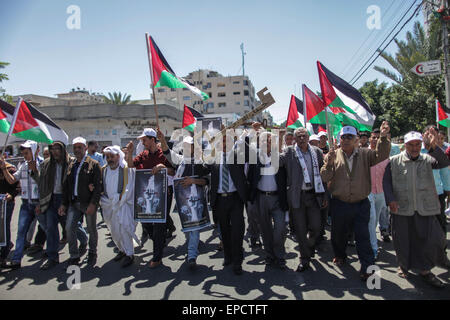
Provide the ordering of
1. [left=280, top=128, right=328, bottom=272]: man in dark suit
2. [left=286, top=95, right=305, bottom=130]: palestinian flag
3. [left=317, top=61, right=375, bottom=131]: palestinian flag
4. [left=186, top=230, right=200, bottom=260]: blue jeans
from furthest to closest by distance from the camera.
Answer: [left=286, top=95, right=305, bottom=130]: palestinian flag → [left=317, top=61, right=375, bottom=131]: palestinian flag → [left=186, top=230, right=200, bottom=260]: blue jeans → [left=280, top=128, right=328, bottom=272]: man in dark suit

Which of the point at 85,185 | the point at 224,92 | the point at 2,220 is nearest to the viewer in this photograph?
the point at 2,220

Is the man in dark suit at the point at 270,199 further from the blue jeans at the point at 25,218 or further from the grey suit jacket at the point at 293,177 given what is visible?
the blue jeans at the point at 25,218

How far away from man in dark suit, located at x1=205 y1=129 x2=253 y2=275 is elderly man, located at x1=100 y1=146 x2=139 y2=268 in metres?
1.51

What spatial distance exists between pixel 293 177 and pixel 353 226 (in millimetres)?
1101

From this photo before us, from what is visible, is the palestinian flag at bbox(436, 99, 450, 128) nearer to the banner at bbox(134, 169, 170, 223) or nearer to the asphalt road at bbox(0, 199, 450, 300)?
the asphalt road at bbox(0, 199, 450, 300)

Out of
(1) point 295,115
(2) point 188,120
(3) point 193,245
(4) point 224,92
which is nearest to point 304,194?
(3) point 193,245

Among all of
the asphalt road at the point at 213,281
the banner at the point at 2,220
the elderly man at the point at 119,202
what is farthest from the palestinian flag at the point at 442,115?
the banner at the point at 2,220

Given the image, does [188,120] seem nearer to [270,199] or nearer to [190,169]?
[190,169]

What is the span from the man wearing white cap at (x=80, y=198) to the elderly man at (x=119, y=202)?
0.16 m

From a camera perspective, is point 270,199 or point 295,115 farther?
point 295,115

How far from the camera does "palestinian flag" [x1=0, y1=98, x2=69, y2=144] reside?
5.21 meters

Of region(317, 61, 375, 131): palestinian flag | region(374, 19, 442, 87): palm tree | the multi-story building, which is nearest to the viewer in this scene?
region(317, 61, 375, 131): palestinian flag

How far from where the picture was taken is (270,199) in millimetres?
4703

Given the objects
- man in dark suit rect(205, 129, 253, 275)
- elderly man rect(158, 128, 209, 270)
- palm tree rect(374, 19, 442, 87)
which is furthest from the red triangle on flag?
palm tree rect(374, 19, 442, 87)
